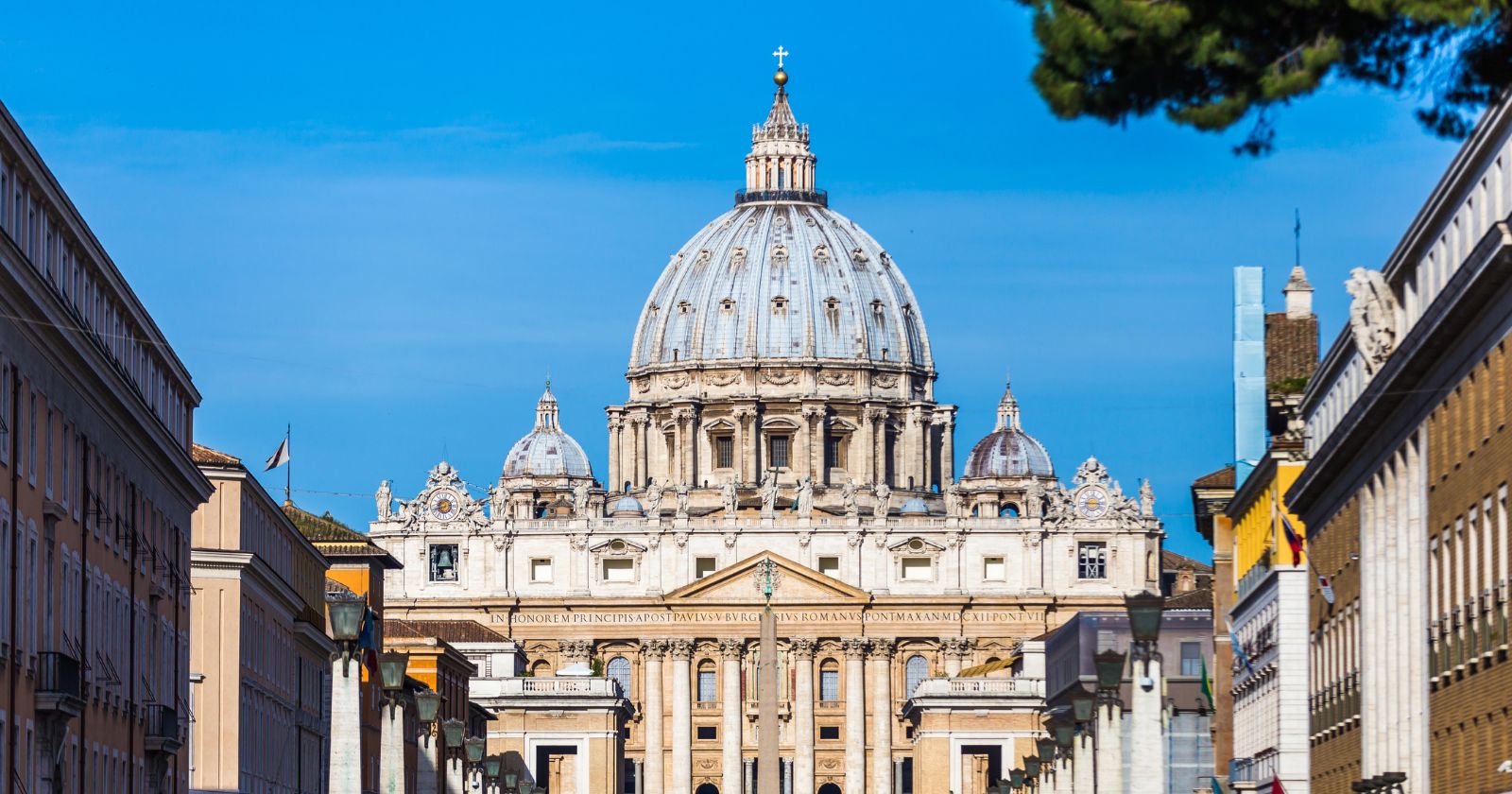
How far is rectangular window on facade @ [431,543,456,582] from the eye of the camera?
19262cm

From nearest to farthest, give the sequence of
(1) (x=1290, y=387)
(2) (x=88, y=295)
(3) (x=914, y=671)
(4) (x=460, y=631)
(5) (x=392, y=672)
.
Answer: (5) (x=392, y=672) < (2) (x=88, y=295) < (1) (x=1290, y=387) < (4) (x=460, y=631) < (3) (x=914, y=671)

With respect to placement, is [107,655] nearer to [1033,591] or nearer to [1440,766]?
[1440,766]

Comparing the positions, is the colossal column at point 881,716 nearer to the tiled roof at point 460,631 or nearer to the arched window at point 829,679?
the arched window at point 829,679

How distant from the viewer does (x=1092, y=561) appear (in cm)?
19012

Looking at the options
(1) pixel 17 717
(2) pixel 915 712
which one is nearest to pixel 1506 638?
(1) pixel 17 717

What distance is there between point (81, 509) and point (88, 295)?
3.09 meters

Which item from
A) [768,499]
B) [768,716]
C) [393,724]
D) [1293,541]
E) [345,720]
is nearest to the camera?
[345,720]

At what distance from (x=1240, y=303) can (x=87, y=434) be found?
27467 millimetres

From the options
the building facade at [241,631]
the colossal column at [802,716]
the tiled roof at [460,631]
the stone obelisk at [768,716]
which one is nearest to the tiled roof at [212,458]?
the building facade at [241,631]

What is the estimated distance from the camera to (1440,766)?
40.9 m

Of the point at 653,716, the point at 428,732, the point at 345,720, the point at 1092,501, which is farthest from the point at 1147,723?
the point at 1092,501

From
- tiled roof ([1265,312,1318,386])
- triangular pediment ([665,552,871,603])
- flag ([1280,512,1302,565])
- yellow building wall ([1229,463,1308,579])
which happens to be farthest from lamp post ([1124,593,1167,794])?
triangular pediment ([665,552,871,603])

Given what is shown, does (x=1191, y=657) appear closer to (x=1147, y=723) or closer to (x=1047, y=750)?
(x=1047, y=750)

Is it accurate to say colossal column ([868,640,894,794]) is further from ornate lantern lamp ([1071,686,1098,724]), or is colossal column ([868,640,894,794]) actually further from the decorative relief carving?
the decorative relief carving
